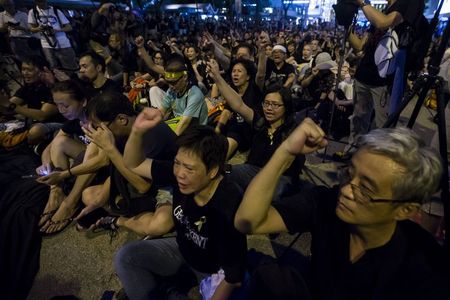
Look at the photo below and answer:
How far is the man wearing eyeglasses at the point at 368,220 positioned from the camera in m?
1.13

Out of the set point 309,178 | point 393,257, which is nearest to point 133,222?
point 393,257

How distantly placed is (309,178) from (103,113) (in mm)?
2580

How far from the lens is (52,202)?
9.94ft

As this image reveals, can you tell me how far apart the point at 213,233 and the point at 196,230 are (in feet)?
0.43

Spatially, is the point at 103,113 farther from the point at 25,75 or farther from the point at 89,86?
the point at 25,75

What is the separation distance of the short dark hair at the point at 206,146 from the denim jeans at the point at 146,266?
79 cm

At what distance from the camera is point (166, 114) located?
4254 mm

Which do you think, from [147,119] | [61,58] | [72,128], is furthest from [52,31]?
[147,119]

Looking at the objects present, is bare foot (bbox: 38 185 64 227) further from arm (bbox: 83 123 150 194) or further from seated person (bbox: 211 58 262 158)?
seated person (bbox: 211 58 262 158)

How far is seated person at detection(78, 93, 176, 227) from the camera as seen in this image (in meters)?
2.39

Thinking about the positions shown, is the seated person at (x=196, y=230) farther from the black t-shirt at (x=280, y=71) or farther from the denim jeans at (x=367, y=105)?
the black t-shirt at (x=280, y=71)

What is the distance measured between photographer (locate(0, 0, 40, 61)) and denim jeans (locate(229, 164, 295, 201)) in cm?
627

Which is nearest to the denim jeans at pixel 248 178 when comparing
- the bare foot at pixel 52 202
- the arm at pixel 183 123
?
the arm at pixel 183 123

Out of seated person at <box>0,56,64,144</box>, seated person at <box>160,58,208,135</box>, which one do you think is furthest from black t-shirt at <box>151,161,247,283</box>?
seated person at <box>0,56,64,144</box>
